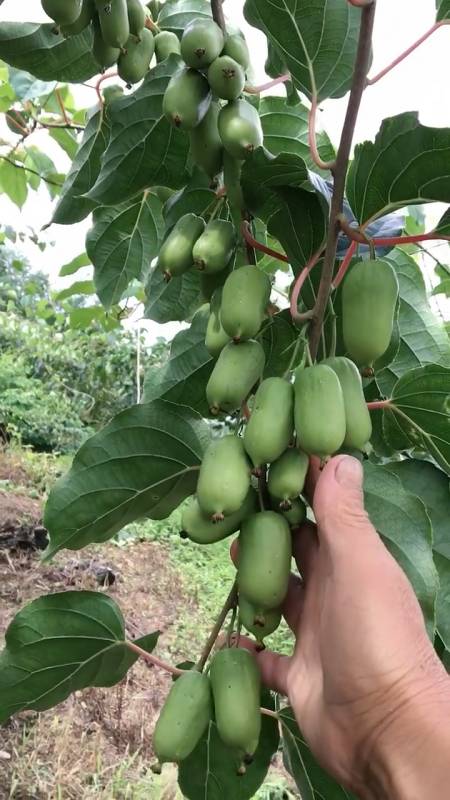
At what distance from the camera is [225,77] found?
797 mm

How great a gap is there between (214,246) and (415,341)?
399mm

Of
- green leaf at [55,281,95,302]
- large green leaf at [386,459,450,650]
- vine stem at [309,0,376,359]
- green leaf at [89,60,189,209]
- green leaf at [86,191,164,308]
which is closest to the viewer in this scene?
vine stem at [309,0,376,359]

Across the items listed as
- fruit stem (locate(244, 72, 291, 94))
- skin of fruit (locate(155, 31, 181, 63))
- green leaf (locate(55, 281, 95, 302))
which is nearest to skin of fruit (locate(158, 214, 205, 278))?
fruit stem (locate(244, 72, 291, 94))

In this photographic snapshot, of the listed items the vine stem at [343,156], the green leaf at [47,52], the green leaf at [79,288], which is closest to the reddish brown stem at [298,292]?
the vine stem at [343,156]

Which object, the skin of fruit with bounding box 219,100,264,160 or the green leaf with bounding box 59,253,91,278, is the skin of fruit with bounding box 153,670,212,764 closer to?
the skin of fruit with bounding box 219,100,264,160

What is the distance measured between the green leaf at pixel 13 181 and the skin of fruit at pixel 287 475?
1579 millimetres

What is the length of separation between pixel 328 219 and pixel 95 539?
0.50 metres

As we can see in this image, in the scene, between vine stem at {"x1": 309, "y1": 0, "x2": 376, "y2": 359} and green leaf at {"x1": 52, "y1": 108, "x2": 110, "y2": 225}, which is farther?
green leaf at {"x1": 52, "y1": 108, "x2": 110, "y2": 225}

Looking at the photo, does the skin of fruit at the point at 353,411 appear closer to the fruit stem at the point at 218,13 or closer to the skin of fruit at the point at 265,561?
the skin of fruit at the point at 265,561

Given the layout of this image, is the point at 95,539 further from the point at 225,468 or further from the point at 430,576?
the point at 430,576

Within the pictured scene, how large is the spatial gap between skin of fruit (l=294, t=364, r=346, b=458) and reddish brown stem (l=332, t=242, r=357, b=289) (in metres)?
0.18

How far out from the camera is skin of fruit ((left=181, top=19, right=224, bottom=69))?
0.80m

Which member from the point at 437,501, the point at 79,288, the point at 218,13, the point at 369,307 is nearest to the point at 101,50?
the point at 218,13

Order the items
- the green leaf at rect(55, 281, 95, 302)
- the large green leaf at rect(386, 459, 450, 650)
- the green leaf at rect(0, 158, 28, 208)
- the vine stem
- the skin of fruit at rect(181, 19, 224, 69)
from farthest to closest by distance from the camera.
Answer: the green leaf at rect(55, 281, 95, 302), the green leaf at rect(0, 158, 28, 208), the large green leaf at rect(386, 459, 450, 650), the skin of fruit at rect(181, 19, 224, 69), the vine stem
